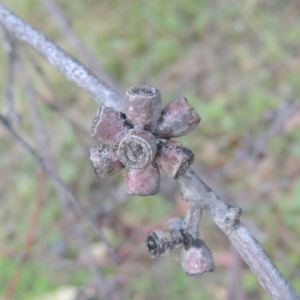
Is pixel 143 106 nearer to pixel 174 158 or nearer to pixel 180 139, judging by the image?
pixel 174 158

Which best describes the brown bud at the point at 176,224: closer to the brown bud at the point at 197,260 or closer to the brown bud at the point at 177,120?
the brown bud at the point at 197,260

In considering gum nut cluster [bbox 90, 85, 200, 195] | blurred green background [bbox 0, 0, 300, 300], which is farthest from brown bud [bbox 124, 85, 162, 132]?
blurred green background [bbox 0, 0, 300, 300]

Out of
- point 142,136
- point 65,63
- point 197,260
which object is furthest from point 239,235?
point 65,63

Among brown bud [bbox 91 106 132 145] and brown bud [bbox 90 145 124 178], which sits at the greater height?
brown bud [bbox 91 106 132 145]

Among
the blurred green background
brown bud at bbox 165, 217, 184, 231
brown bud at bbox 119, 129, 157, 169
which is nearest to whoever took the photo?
brown bud at bbox 119, 129, 157, 169

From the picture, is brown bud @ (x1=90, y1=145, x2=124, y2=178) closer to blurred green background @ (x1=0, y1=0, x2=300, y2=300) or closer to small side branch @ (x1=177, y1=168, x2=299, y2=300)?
small side branch @ (x1=177, y1=168, x2=299, y2=300)
